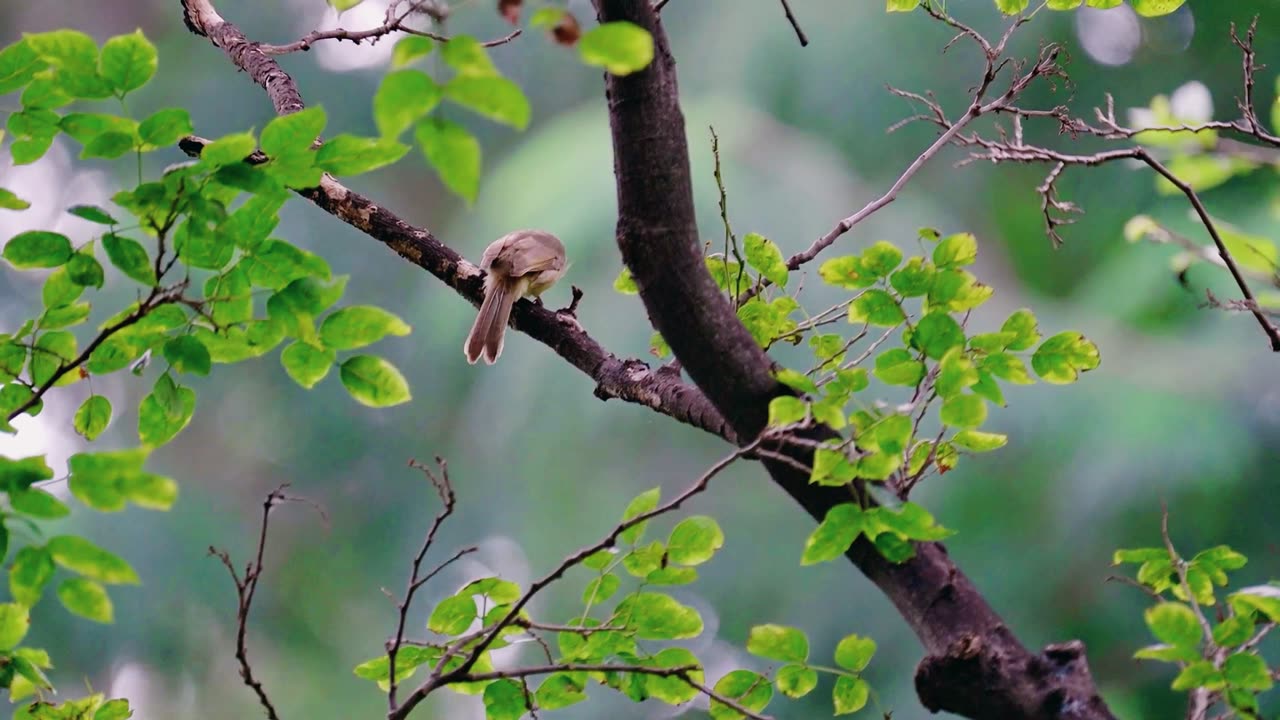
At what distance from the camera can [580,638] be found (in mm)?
1058

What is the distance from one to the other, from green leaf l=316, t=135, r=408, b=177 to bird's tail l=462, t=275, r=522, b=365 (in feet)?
2.49

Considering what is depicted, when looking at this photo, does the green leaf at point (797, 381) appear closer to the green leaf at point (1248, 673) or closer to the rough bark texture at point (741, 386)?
the rough bark texture at point (741, 386)

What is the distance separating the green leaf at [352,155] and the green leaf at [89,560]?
13.7 inches

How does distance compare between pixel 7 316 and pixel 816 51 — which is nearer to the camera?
pixel 7 316

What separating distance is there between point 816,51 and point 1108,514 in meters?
2.63

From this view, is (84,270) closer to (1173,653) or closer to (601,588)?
(601,588)

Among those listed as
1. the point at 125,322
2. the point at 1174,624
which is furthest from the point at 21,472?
the point at 1174,624

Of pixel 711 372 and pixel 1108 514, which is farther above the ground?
pixel 1108 514

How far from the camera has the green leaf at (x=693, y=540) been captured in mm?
1023

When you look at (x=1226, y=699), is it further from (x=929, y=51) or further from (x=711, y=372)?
(x=929, y=51)

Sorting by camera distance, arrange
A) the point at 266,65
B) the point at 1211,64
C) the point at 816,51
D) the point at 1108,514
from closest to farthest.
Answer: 1. the point at 266,65
2. the point at 1108,514
3. the point at 1211,64
4. the point at 816,51

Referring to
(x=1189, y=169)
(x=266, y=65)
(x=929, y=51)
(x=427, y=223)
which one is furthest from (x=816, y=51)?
(x=266, y=65)

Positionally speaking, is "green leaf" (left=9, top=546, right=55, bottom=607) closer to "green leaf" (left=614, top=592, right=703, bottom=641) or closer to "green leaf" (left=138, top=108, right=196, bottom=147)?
"green leaf" (left=138, top=108, right=196, bottom=147)

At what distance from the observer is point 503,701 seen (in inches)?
42.6
